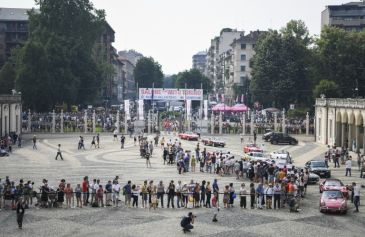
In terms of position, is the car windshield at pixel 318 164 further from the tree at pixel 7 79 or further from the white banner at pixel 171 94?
the tree at pixel 7 79

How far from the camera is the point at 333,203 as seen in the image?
28906mm

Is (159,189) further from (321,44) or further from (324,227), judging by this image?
(321,44)

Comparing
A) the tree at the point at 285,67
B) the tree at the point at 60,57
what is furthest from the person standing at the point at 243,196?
the tree at the point at 285,67

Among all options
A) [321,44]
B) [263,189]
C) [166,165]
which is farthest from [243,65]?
[263,189]

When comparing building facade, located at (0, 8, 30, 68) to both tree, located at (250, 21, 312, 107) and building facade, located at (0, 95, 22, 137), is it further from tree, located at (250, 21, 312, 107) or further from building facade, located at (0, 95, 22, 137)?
building facade, located at (0, 95, 22, 137)

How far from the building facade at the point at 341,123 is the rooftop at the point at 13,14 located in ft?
276

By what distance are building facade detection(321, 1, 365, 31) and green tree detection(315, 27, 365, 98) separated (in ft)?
136

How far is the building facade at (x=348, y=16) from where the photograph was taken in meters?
128

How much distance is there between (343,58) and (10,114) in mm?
47465

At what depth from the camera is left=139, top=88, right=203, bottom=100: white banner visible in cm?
9244

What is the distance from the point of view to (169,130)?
83.9 meters

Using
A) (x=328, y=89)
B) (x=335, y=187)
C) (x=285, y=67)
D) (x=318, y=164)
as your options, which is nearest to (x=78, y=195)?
(x=335, y=187)

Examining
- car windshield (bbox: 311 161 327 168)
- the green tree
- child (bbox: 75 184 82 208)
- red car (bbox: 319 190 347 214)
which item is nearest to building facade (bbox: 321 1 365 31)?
the green tree

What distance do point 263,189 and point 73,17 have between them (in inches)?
2830
